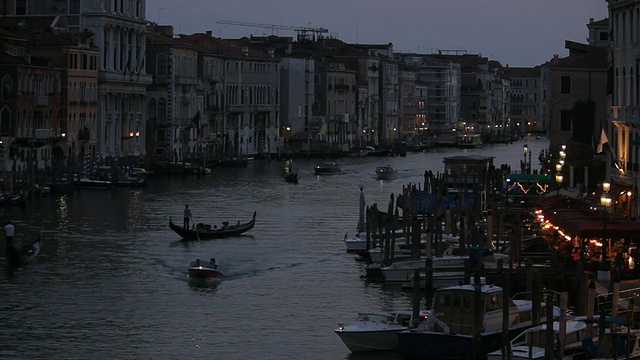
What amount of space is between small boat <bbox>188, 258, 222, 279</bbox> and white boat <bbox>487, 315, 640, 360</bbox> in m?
8.40

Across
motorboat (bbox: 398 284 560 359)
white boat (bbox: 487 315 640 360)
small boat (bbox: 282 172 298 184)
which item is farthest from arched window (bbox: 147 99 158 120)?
white boat (bbox: 487 315 640 360)

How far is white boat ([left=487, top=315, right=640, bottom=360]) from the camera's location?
48.6ft

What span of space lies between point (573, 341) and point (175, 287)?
906cm

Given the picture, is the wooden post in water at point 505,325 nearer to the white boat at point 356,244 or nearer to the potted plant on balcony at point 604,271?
the potted plant on balcony at point 604,271

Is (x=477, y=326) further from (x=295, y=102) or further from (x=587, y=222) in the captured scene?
(x=295, y=102)

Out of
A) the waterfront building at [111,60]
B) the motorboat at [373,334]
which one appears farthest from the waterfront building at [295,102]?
the motorboat at [373,334]

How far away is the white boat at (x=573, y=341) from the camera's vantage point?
14.8 metres

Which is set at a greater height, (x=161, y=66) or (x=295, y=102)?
(x=161, y=66)

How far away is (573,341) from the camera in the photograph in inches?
603

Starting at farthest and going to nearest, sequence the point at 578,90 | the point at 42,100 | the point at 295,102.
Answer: the point at 295,102 < the point at 42,100 < the point at 578,90

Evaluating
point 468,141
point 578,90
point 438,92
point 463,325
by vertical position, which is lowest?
point 463,325

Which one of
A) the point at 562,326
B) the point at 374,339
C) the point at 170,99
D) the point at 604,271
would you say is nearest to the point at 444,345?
the point at 374,339

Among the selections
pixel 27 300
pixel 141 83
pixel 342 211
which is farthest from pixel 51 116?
pixel 27 300

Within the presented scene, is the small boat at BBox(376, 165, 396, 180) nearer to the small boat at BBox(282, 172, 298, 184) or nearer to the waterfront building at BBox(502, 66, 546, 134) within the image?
the small boat at BBox(282, 172, 298, 184)
